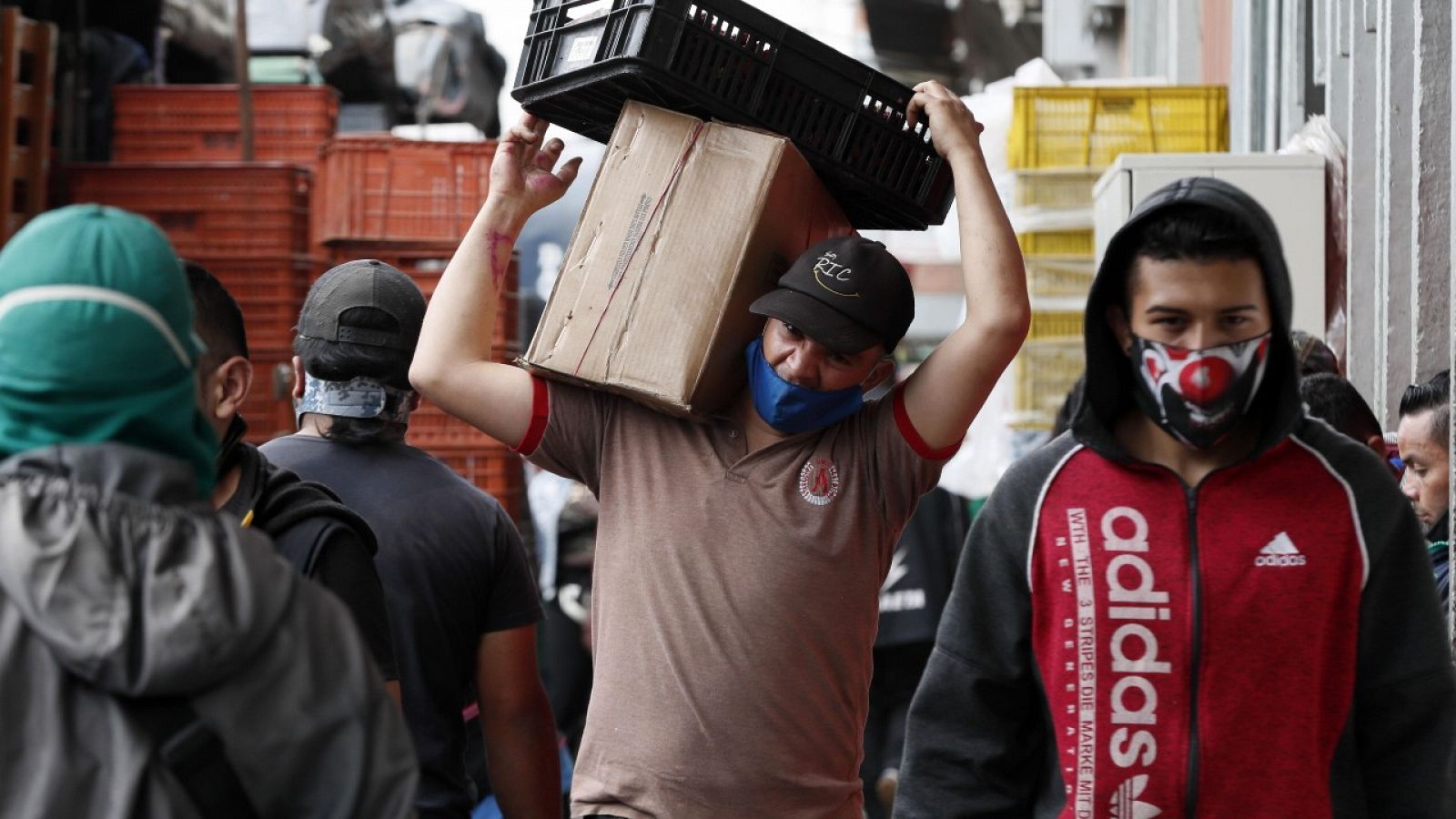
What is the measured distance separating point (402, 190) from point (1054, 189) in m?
3.00

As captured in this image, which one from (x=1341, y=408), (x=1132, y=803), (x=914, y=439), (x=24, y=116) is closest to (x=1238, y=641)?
(x=1132, y=803)

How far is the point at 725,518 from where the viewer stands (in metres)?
3.26

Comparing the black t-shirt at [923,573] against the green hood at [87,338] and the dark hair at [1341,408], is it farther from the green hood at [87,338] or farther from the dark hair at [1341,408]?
the green hood at [87,338]

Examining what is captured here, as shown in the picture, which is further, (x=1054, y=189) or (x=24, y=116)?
(x=1054, y=189)

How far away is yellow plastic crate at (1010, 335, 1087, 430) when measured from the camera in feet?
25.6

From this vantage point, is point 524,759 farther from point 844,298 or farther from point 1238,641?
point 1238,641

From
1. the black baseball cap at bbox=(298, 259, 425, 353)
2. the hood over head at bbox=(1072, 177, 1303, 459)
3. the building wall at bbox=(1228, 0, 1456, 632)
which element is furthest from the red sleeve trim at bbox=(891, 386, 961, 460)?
the building wall at bbox=(1228, 0, 1456, 632)

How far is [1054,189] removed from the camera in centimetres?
777

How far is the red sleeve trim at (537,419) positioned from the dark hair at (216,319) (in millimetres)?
641

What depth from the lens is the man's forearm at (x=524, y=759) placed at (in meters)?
3.73

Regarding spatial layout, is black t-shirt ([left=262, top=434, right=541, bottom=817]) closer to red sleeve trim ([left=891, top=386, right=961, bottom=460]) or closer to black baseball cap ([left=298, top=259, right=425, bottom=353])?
black baseball cap ([left=298, top=259, right=425, bottom=353])

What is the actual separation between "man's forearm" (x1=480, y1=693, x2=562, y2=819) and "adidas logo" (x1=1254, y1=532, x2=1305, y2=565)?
1.77 metres

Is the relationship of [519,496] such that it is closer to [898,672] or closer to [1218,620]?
[898,672]

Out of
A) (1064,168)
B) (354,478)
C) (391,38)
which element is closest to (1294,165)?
(1064,168)
